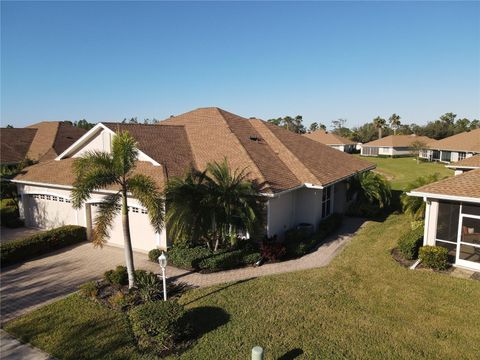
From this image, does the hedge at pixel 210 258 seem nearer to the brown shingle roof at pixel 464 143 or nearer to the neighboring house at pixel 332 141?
the brown shingle roof at pixel 464 143

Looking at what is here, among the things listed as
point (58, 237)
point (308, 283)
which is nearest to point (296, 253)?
point (308, 283)

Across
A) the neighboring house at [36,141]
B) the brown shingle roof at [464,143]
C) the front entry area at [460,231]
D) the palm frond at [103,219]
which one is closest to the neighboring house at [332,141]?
the brown shingle roof at [464,143]

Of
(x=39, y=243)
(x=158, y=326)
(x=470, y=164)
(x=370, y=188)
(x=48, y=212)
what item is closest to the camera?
(x=158, y=326)

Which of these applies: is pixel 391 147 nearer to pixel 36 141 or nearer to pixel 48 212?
pixel 36 141

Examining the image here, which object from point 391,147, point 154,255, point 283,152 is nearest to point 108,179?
point 154,255

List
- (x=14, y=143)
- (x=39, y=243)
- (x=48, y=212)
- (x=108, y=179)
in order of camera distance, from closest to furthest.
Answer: (x=108, y=179)
(x=39, y=243)
(x=48, y=212)
(x=14, y=143)

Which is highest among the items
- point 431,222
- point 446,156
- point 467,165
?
point 467,165

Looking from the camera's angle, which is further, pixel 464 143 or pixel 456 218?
pixel 464 143
